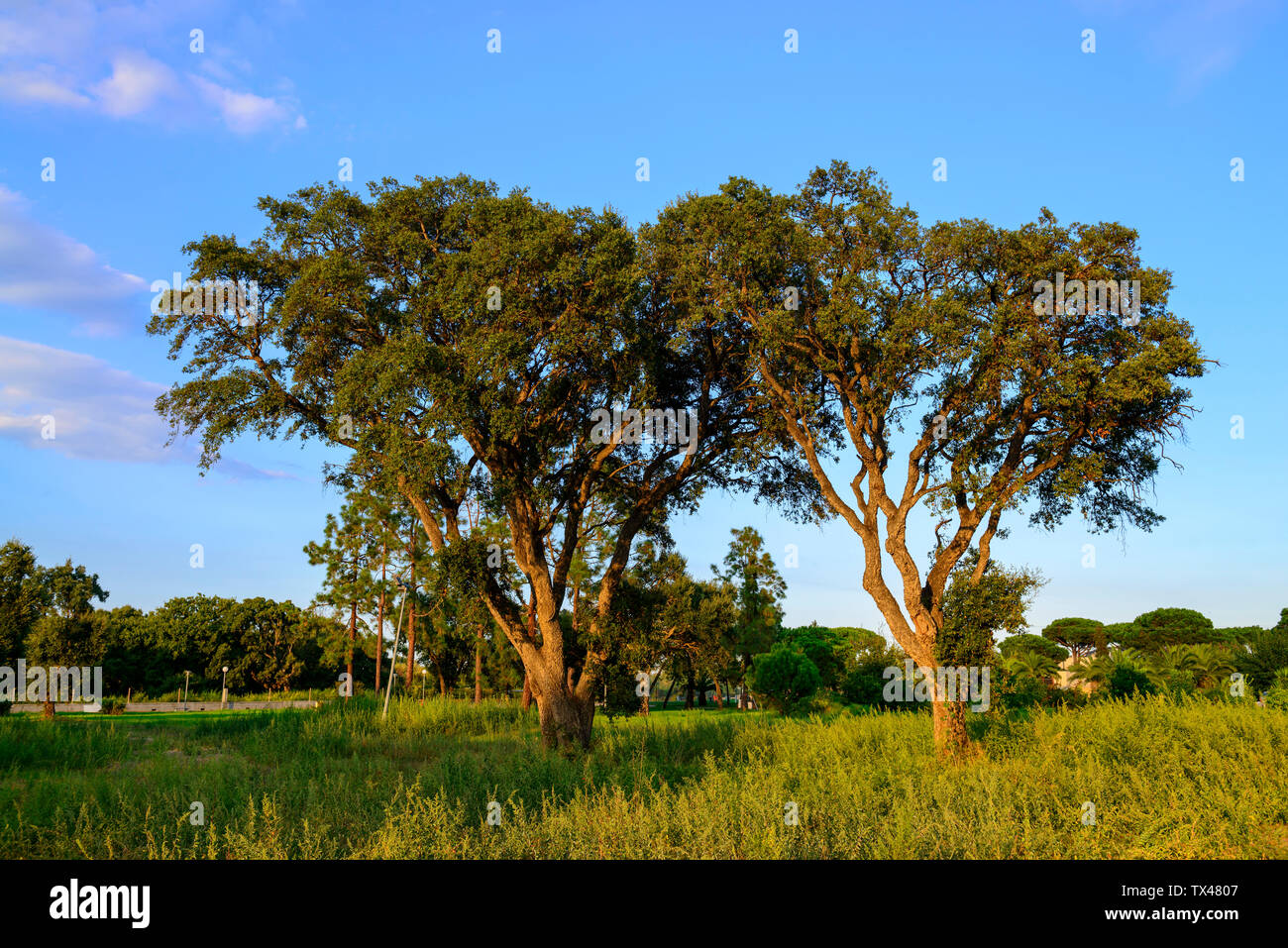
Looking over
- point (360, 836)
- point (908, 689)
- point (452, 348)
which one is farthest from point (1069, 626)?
point (360, 836)

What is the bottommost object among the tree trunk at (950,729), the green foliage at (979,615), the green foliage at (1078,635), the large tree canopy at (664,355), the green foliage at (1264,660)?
the green foliage at (1078,635)

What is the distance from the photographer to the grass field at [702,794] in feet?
30.1

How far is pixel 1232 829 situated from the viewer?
997 centimetres

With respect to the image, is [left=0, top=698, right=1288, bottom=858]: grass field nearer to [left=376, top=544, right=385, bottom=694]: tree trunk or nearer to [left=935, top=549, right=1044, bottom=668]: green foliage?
[left=935, top=549, right=1044, bottom=668]: green foliage

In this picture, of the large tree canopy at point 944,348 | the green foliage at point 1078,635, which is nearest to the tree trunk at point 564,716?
the large tree canopy at point 944,348

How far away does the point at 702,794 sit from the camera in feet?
38.5

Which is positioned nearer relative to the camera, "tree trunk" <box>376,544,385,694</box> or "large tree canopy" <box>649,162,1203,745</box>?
"large tree canopy" <box>649,162,1203,745</box>

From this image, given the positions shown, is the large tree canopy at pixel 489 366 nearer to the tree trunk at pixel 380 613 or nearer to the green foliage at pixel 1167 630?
the tree trunk at pixel 380 613

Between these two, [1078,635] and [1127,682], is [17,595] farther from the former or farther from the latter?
[1078,635]

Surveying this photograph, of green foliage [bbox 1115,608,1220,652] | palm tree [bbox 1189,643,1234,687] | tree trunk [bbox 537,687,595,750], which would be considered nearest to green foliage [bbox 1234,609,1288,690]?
palm tree [bbox 1189,643,1234,687]

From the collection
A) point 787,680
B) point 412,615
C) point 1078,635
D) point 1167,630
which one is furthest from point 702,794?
point 1078,635

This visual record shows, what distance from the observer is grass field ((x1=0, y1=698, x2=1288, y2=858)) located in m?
9.19
